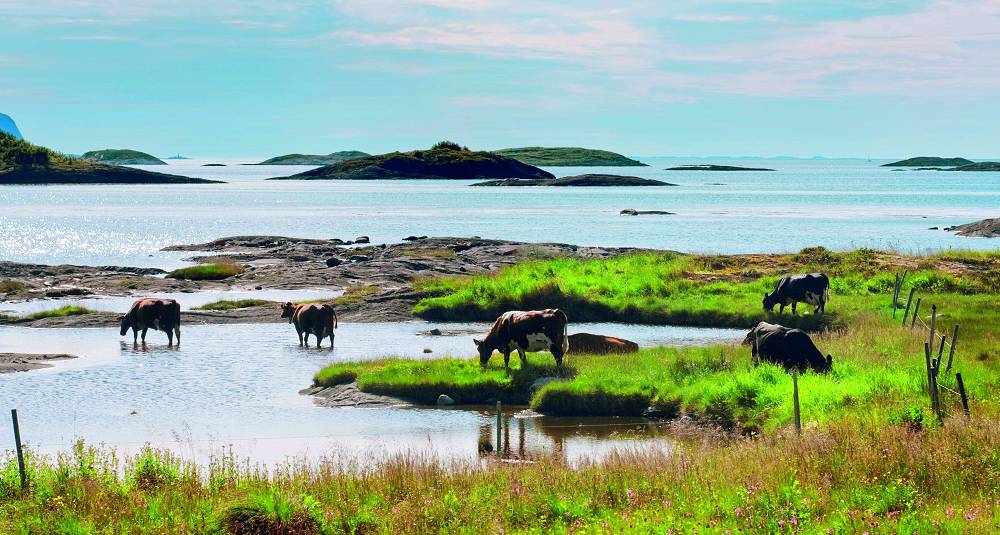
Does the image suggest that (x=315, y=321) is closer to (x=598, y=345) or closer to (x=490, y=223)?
(x=598, y=345)

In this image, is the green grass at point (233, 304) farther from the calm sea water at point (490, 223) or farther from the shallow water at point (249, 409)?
the calm sea water at point (490, 223)

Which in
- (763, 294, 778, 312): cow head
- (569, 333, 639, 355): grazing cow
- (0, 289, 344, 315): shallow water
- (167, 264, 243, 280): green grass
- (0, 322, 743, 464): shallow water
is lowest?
(0, 289, 344, 315): shallow water

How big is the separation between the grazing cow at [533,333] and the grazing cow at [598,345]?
358 centimetres

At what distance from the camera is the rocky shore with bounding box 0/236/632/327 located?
48719 millimetres

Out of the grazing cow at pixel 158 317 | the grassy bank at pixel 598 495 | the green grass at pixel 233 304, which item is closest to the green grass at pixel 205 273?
the green grass at pixel 233 304

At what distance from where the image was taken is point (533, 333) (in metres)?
29.9

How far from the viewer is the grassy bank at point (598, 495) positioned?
1352 centimetres

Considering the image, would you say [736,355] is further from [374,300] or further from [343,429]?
[374,300]

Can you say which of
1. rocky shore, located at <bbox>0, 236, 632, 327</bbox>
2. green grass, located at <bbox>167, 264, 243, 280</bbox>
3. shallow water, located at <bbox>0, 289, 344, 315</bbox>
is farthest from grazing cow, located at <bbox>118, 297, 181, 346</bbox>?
green grass, located at <bbox>167, 264, 243, 280</bbox>

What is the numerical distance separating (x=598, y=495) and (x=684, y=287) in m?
34.1

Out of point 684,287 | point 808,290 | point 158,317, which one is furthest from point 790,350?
point 158,317

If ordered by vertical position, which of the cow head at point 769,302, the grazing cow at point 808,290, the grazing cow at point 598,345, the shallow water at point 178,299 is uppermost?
the grazing cow at point 808,290

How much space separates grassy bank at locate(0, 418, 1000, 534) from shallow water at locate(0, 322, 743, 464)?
131 inches

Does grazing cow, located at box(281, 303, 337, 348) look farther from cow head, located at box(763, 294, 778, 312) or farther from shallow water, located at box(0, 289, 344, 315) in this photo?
cow head, located at box(763, 294, 778, 312)
